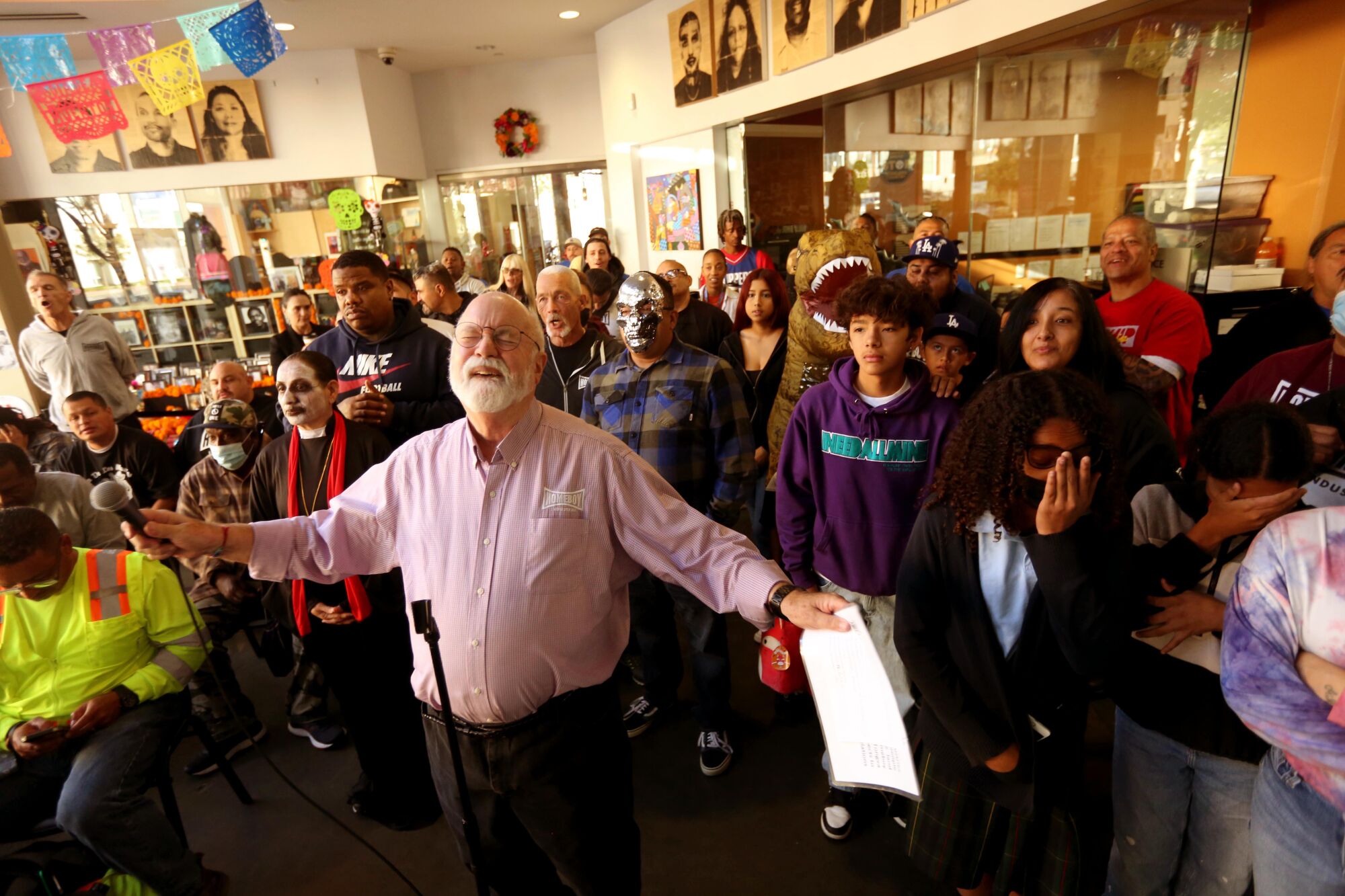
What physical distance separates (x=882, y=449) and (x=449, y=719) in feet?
4.74

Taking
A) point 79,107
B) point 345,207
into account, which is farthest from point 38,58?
point 345,207

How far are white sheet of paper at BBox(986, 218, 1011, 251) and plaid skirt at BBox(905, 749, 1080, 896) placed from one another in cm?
443

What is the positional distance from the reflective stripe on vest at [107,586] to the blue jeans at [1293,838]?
127 inches

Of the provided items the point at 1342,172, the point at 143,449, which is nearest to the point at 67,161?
the point at 143,449

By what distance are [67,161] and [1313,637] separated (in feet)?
38.2

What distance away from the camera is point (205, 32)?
4.49 meters

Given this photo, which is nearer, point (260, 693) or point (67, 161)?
point (260, 693)

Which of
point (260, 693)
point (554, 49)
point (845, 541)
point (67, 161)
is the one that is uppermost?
point (554, 49)

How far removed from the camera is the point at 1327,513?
1185mm

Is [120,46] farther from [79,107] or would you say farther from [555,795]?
[555,795]

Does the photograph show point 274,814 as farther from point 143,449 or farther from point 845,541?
point 845,541

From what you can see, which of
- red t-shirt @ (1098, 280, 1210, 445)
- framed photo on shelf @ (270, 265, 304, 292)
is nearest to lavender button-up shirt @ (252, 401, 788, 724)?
red t-shirt @ (1098, 280, 1210, 445)

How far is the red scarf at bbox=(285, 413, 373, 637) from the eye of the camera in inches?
88.7

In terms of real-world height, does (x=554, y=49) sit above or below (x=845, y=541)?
above
